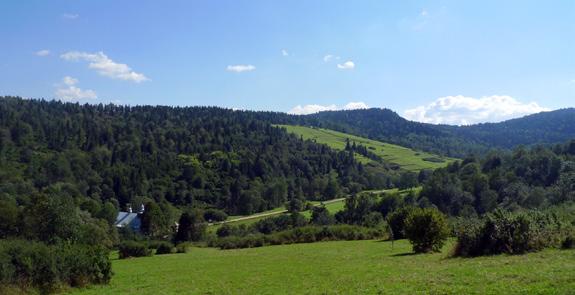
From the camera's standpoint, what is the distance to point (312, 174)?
179 metres

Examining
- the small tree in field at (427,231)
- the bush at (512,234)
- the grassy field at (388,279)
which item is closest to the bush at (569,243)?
the bush at (512,234)

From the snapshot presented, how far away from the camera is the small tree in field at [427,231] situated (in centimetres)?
3616

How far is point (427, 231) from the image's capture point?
36188 millimetres

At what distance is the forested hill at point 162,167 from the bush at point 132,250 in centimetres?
6435

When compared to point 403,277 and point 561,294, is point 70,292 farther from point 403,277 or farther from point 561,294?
point 561,294

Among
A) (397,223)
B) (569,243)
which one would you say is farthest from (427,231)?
(397,223)

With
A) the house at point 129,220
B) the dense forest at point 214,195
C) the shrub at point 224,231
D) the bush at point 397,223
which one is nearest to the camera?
the dense forest at point 214,195

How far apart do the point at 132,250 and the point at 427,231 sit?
40023mm

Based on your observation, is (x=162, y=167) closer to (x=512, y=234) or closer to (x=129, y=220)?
(x=129, y=220)

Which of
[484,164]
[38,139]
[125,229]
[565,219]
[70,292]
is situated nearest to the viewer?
[70,292]

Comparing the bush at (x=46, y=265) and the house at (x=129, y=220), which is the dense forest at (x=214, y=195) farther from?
the house at (x=129, y=220)

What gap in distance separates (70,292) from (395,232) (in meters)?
40.0

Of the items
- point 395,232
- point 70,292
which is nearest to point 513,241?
point 70,292

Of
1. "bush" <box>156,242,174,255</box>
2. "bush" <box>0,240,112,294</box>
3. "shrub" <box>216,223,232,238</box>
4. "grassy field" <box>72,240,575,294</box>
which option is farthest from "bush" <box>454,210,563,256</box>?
"shrub" <box>216,223,232,238</box>
